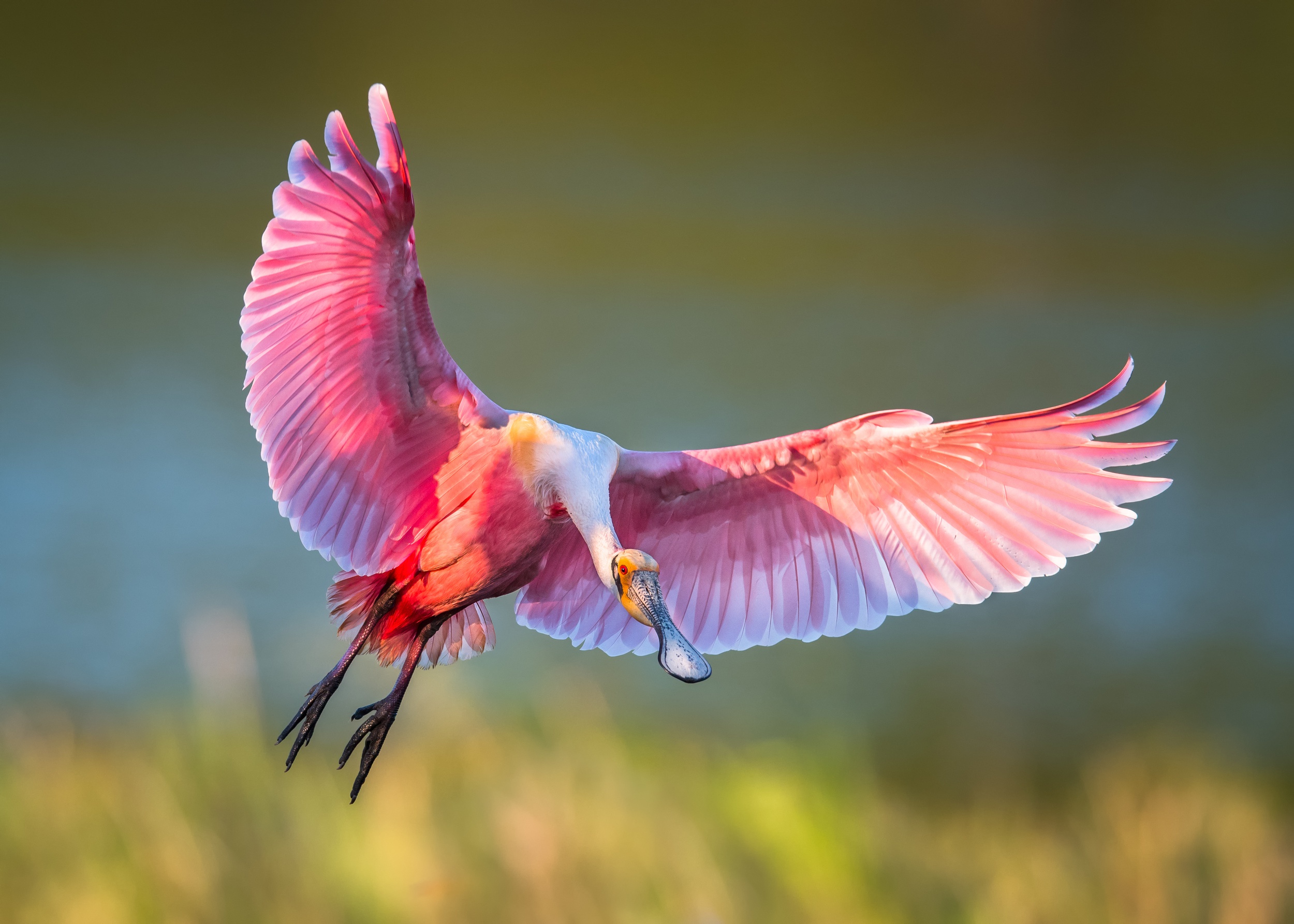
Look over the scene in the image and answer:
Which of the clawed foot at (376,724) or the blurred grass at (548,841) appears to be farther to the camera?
the blurred grass at (548,841)

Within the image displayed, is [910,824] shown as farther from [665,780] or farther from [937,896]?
[665,780]

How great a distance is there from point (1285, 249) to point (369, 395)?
566cm

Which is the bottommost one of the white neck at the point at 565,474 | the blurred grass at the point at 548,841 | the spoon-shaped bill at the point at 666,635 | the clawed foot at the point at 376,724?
the blurred grass at the point at 548,841

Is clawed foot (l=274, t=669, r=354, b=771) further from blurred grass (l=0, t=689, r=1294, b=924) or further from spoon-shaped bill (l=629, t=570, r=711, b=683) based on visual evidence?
blurred grass (l=0, t=689, r=1294, b=924)

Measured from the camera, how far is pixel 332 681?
1.41 metres

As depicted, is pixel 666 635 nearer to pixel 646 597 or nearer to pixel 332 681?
pixel 646 597

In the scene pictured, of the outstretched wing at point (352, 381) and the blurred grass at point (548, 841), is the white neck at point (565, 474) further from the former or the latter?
the blurred grass at point (548, 841)

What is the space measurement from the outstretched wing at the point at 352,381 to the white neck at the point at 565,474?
0.08 m

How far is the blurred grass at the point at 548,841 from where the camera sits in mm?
3713

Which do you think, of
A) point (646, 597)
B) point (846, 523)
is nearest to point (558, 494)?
point (646, 597)

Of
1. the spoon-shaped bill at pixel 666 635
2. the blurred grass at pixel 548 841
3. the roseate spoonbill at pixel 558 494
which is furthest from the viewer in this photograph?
the blurred grass at pixel 548 841

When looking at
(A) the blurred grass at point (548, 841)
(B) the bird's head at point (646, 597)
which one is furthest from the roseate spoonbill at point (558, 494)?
(A) the blurred grass at point (548, 841)

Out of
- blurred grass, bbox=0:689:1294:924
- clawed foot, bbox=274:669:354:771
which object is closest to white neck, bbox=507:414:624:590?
clawed foot, bbox=274:669:354:771

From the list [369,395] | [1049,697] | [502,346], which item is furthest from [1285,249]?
[369,395]
